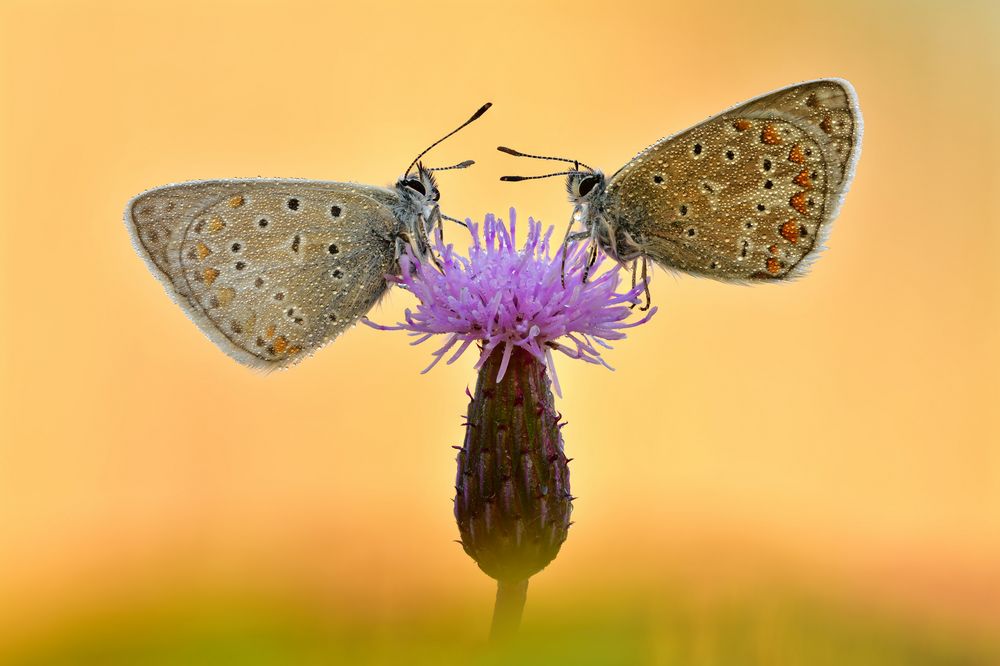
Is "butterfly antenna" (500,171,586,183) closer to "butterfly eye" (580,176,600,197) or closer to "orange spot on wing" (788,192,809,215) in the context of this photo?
"butterfly eye" (580,176,600,197)

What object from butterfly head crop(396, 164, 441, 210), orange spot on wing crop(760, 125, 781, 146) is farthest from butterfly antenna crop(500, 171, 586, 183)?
orange spot on wing crop(760, 125, 781, 146)

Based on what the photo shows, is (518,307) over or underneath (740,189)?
underneath

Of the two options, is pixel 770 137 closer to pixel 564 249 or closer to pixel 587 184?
pixel 587 184

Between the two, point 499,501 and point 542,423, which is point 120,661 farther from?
point 542,423

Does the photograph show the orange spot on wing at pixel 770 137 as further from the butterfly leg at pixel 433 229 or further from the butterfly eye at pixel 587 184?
the butterfly leg at pixel 433 229

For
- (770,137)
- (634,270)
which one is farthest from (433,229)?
(770,137)
